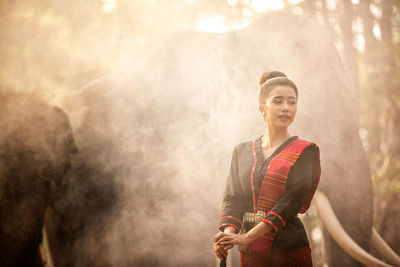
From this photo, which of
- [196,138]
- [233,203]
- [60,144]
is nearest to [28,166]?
[60,144]

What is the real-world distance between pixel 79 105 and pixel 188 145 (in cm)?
106

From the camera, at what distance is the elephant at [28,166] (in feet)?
6.48

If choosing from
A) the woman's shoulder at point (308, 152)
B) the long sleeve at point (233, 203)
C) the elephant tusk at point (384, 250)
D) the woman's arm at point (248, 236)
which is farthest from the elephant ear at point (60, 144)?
the elephant tusk at point (384, 250)

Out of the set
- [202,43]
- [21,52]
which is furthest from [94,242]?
[21,52]

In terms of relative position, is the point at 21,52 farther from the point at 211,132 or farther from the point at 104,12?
the point at 211,132

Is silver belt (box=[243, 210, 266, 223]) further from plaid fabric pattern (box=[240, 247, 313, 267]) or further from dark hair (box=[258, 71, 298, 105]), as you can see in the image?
dark hair (box=[258, 71, 298, 105])

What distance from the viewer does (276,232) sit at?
3.35 ft

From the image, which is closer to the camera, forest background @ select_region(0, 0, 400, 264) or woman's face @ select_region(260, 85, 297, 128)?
woman's face @ select_region(260, 85, 297, 128)

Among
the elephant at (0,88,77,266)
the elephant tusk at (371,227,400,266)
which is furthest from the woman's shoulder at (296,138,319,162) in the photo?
the elephant at (0,88,77,266)

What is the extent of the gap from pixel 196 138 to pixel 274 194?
1.00m

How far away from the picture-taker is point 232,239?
1.02m

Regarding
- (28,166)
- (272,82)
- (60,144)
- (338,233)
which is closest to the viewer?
(272,82)

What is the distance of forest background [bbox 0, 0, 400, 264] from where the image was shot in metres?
3.06

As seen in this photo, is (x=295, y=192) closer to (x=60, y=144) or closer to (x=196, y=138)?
(x=196, y=138)
